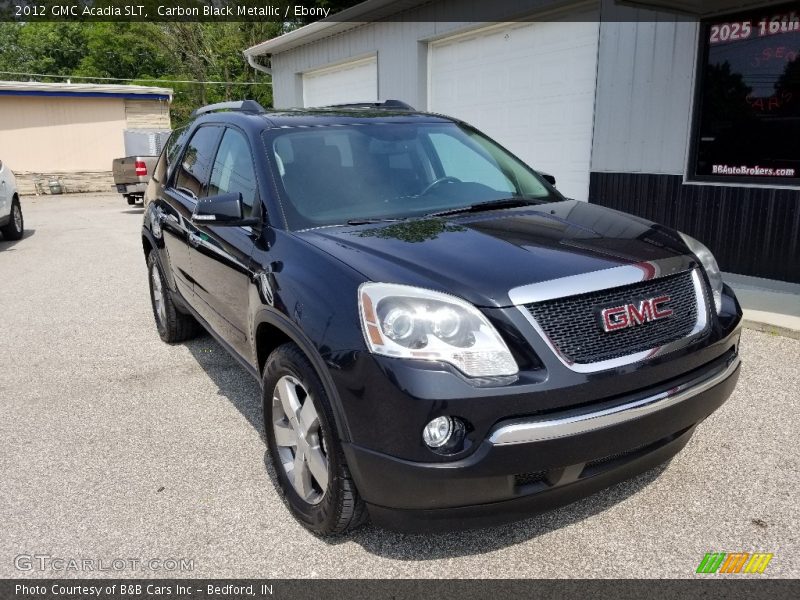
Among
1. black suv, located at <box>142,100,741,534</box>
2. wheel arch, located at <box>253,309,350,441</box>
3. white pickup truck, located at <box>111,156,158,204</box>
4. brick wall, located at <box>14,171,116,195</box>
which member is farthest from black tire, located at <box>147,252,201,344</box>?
brick wall, located at <box>14,171,116,195</box>

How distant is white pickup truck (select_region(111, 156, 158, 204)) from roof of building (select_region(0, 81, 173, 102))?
26.2 feet

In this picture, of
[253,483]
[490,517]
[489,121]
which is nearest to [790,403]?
[490,517]

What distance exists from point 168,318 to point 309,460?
3.03 metres

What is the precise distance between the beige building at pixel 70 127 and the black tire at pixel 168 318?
21.1 meters

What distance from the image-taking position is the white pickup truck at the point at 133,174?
16062mm

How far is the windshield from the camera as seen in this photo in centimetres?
316

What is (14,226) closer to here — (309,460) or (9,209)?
(9,209)

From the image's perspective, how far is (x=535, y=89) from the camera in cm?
870

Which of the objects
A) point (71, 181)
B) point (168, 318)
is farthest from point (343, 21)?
point (71, 181)

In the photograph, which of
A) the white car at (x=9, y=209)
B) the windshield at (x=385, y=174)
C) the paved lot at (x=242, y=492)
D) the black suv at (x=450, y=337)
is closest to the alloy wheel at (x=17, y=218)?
the white car at (x=9, y=209)

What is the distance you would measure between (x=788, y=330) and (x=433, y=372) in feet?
13.8

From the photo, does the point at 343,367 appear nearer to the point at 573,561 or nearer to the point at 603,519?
the point at 573,561

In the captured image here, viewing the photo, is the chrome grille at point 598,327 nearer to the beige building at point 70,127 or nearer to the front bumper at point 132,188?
the front bumper at point 132,188

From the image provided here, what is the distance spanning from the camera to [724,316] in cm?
274
